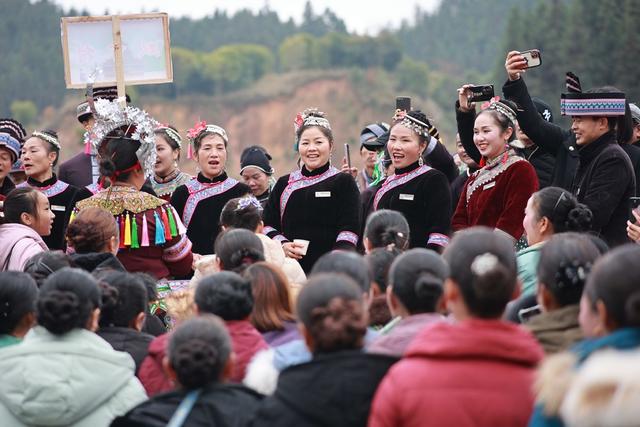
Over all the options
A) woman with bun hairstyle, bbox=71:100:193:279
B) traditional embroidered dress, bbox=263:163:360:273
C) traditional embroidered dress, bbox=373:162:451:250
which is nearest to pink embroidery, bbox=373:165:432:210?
traditional embroidered dress, bbox=373:162:451:250

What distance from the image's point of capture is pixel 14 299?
16.5 ft

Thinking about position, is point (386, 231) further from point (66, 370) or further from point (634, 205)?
point (66, 370)

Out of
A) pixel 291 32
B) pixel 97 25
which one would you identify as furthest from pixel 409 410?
pixel 291 32

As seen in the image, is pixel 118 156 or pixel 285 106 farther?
pixel 285 106

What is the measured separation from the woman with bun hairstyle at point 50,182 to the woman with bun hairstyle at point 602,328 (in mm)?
5463

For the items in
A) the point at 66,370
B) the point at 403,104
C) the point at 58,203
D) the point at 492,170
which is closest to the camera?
the point at 66,370

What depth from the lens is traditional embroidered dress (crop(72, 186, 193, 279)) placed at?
6965 mm

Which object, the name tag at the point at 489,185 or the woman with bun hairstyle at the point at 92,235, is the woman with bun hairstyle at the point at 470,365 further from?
the name tag at the point at 489,185

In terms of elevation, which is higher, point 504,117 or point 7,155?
point 504,117

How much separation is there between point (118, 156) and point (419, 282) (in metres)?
3.43

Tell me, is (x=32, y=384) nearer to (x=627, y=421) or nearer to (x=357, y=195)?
(x=627, y=421)

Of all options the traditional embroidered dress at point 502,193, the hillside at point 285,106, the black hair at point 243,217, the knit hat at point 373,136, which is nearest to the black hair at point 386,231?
the black hair at point 243,217

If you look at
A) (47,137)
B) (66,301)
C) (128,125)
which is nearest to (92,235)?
(128,125)

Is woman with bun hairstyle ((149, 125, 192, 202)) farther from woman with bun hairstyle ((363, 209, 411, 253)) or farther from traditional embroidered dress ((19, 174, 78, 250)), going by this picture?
woman with bun hairstyle ((363, 209, 411, 253))
